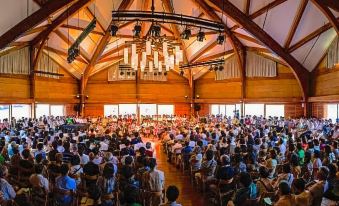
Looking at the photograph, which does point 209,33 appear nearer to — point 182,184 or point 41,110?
point 182,184

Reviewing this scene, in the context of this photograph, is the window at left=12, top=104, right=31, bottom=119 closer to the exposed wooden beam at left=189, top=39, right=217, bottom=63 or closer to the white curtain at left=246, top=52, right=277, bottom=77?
the exposed wooden beam at left=189, top=39, right=217, bottom=63

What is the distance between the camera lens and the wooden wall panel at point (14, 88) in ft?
64.9

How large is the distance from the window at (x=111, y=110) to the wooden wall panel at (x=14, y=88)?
7.39 metres

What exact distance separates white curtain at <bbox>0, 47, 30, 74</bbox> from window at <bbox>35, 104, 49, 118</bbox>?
3.15 metres

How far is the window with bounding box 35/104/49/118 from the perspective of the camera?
23.4m

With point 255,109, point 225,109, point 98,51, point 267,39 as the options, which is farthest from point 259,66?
point 98,51

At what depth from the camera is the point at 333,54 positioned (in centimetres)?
1686

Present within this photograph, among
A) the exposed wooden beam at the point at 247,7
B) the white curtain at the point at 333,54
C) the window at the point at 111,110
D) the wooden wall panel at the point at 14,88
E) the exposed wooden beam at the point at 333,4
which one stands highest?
the exposed wooden beam at the point at 247,7

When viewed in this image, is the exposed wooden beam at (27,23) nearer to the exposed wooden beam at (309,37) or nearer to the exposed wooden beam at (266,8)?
the exposed wooden beam at (266,8)

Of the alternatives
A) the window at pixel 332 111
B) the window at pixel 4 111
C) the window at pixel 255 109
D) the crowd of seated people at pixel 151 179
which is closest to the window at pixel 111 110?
the window at pixel 4 111

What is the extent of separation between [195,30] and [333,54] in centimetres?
808

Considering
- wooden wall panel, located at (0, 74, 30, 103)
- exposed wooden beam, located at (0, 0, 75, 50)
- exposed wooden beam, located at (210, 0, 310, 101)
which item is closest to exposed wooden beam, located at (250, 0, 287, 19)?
exposed wooden beam, located at (210, 0, 310, 101)

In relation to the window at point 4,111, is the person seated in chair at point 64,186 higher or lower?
lower

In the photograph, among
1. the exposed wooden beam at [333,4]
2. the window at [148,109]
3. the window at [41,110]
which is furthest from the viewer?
the window at [148,109]
